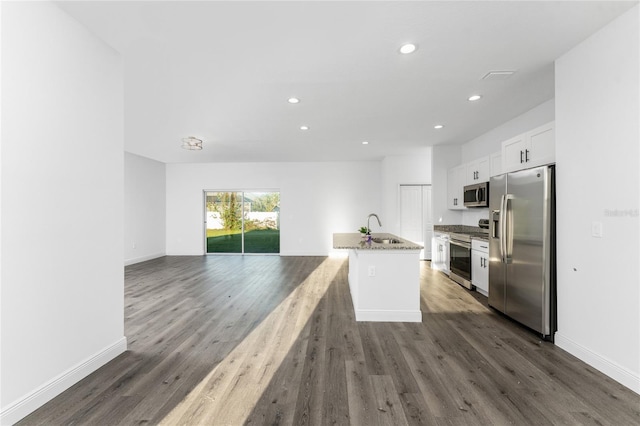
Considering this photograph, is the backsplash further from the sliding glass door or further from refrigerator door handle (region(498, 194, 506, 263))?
the sliding glass door

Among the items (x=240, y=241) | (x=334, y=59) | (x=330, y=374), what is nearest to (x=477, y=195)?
(x=334, y=59)

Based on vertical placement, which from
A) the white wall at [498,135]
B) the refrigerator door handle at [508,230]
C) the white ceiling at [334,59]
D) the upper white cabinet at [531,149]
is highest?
the white ceiling at [334,59]

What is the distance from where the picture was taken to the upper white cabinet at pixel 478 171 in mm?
4597

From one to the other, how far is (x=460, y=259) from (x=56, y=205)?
5.16 meters

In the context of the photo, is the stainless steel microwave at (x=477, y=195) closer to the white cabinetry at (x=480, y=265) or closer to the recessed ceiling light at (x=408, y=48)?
the white cabinetry at (x=480, y=265)

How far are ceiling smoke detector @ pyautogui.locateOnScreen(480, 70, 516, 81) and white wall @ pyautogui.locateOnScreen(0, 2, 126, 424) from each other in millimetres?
3656

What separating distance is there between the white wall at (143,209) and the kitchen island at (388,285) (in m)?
5.97

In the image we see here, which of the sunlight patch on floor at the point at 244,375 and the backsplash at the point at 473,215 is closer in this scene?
the sunlight patch on floor at the point at 244,375

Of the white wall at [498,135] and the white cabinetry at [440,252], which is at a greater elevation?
the white wall at [498,135]

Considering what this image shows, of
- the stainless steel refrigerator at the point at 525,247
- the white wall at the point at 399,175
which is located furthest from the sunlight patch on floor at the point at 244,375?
the white wall at the point at 399,175

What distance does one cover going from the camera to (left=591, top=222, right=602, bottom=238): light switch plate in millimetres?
2156

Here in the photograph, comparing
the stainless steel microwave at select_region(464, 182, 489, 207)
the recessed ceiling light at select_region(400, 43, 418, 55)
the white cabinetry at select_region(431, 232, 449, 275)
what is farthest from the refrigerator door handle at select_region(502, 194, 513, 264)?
the white cabinetry at select_region(431, 232, 449, 275)

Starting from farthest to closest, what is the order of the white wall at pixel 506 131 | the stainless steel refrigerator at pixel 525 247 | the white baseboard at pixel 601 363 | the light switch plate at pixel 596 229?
the white wall at pixel 506 131
the stainless steel refrigerator at pixel 525 247
the light switch plate at pixel 596 229
the white baseboard at pixel 601 363

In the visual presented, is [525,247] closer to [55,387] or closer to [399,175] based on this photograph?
[55,387]
